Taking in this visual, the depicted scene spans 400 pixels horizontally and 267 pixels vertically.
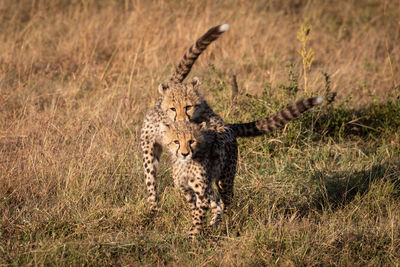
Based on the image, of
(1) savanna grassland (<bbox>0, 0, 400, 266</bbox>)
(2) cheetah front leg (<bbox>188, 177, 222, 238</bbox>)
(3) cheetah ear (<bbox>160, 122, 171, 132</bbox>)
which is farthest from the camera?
(3) cheetah ear (<bbox>160, 122, 171, 132</bbox>)

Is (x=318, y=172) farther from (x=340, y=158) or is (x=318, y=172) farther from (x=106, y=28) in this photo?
(x=106, y=28)

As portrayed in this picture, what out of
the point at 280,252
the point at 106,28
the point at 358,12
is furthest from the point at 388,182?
the point at 358,12

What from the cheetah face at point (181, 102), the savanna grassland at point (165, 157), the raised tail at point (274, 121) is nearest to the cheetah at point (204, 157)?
the raised tail at point (274, 121)

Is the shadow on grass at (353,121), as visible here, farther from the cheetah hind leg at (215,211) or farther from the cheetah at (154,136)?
the cheetah hind leg at (215,211)

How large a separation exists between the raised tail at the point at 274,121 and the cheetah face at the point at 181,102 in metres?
0.34

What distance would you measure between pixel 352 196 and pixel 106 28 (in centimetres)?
411

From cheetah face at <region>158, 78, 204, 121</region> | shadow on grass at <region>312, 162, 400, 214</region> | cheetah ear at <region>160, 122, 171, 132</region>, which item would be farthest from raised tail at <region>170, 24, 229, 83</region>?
shadow on grass at <region>312, 162, 400, 214</region>

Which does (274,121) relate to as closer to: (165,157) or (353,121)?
(165,157)

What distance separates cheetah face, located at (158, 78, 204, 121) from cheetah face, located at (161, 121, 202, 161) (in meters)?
0.42

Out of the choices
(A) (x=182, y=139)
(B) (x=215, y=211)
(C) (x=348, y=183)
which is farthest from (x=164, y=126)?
(C) (x=348, y=183)

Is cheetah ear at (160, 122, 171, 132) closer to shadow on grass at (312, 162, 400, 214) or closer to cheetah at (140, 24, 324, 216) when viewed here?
cheetah at (140, 24, 324, 216)

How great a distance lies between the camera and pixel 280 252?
326 cm

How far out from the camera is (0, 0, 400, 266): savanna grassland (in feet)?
10.9

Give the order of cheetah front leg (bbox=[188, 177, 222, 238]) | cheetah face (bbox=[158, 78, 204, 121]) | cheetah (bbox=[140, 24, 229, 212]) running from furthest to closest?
cheetah face (bbox=[158, 78, 204, 121]), cheetah (bbox=[140, 24, 229, 212]), cheetah front leg (bbox=[188, 177, 222, 238])
